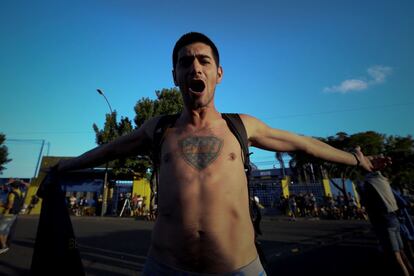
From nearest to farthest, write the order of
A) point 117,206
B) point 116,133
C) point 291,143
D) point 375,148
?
point 291,143
point 116,133
point 117,206
point 375,148

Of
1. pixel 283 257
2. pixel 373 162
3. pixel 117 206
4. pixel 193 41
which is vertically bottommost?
pixel 283 257

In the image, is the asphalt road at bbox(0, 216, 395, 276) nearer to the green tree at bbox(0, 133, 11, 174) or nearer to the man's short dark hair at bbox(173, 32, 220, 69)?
the man's short dark hair at bbox(173, 32, 220, 69)

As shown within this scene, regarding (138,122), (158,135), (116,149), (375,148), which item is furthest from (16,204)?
(375,148)

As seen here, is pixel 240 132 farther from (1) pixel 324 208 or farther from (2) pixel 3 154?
(2) pixel 3 154

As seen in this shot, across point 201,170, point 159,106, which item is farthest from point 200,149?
point 159,106

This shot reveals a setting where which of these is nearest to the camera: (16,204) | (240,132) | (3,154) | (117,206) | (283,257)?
(240,132)

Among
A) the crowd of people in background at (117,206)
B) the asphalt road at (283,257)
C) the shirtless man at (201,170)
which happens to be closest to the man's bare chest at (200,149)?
the shirtless man at (201,170)

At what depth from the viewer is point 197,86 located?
1794 mm

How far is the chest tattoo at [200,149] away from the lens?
5.14 feet

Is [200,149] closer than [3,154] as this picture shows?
Yes

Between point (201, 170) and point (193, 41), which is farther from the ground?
point (193, 41)

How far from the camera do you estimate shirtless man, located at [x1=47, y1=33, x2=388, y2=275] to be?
1.33 meters

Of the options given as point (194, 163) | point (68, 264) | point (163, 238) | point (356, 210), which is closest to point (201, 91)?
point (194, 163)

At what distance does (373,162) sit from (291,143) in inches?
30.9
